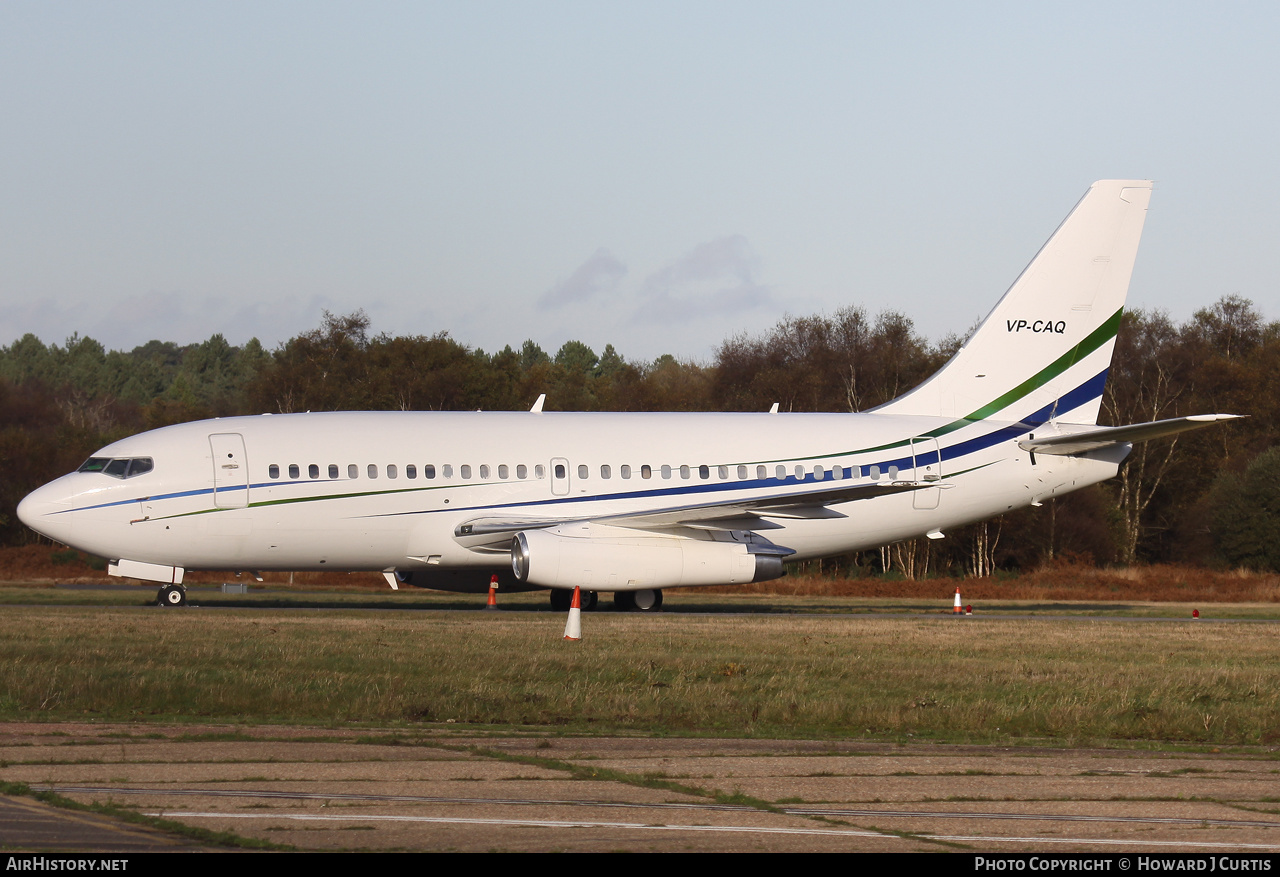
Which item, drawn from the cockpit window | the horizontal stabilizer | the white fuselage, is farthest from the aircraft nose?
the horizontal stabilizer

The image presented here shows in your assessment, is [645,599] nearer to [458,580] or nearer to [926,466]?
[458,580]

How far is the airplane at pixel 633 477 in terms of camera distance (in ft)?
87.7

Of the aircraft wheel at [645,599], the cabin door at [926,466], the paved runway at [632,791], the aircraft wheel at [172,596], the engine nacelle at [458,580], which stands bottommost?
the paved runway at [632,791]

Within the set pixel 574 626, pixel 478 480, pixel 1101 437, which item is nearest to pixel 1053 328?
pixel 1101 437

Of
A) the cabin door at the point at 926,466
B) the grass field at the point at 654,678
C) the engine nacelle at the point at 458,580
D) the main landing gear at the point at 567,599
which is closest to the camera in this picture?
the grass field at the point at 654,678

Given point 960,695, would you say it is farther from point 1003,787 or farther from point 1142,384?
point 1142,384

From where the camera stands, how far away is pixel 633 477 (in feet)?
95.7

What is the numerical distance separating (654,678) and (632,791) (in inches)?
272

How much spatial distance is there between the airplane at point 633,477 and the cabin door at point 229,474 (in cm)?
4

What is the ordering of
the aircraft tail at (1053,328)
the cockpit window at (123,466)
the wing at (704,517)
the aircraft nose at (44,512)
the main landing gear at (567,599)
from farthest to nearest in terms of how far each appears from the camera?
the aircraft tail at (1053,328)
the main landing gear at (567,599)
the wing at (704,517)
the cockpit window at (123,466)
the aircraft nose at (44,512)

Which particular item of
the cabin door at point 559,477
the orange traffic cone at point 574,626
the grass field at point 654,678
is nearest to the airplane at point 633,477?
the cabin door at point 559,477

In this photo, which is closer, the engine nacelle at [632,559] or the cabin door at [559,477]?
the engine nacelle at [632,559]

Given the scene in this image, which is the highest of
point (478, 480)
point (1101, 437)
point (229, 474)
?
point (1101, 437)

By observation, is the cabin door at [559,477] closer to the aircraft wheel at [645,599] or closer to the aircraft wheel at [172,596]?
the aircraft wheel at [645,599]
